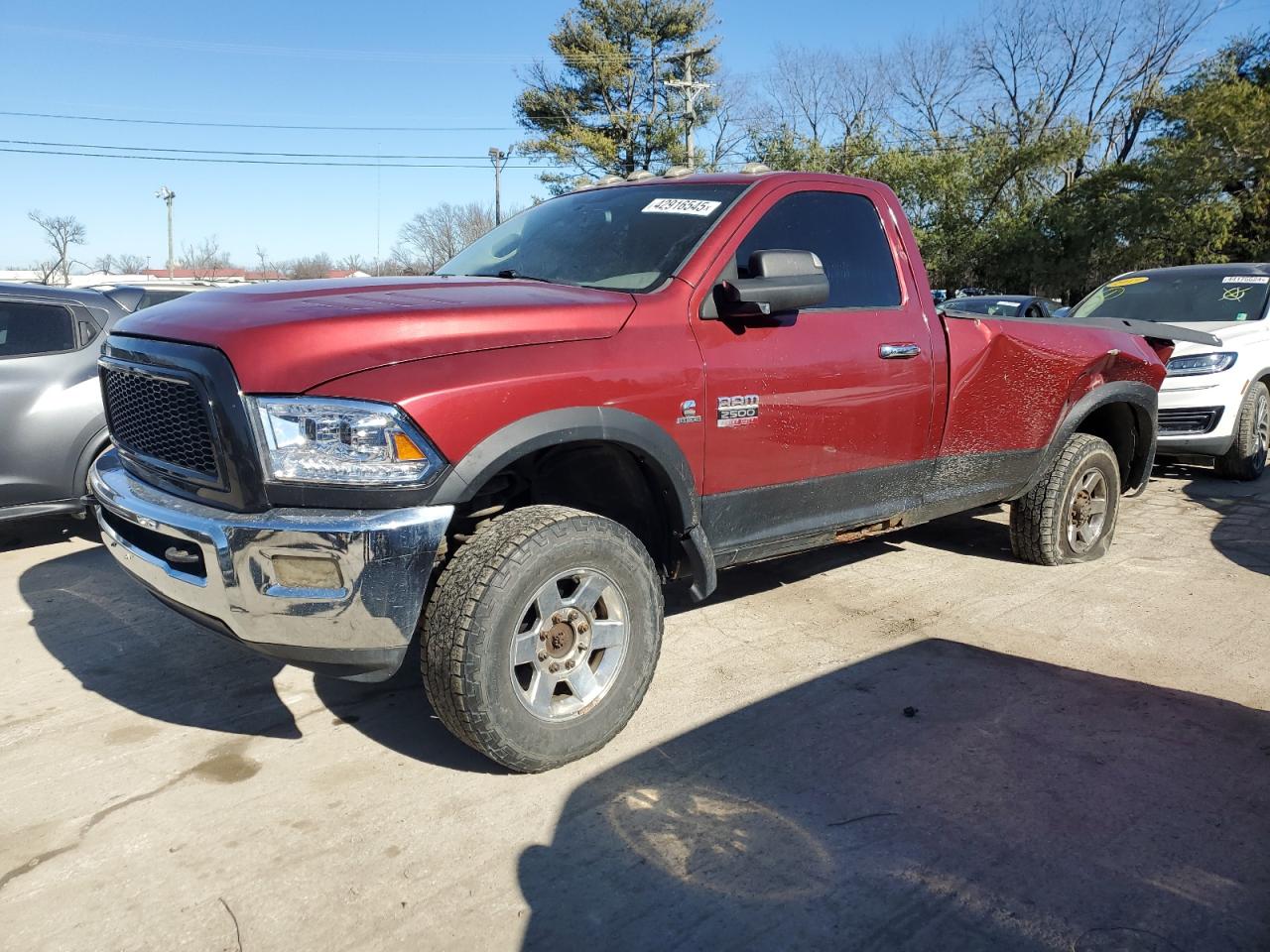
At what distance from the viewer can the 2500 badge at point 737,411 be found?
333 centimetres

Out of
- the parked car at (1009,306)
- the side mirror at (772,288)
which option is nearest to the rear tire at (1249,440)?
the parked car at (1009,306)

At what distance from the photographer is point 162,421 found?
9.47 feet

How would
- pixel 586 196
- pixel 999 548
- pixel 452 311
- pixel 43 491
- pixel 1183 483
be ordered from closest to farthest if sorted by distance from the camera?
1. pixel 452 311
2. pixel 586 196
3. pixel 43 491
4. pixel 999 548
5. pixel 1183 483

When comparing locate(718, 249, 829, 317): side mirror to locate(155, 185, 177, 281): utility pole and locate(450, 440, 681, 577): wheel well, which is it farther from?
locate(155, 185, 177, 281): utility pole

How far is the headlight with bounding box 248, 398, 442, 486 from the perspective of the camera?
2.53m

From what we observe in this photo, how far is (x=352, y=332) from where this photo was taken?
2625 millimetres

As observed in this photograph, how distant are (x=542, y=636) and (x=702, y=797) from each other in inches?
27.6

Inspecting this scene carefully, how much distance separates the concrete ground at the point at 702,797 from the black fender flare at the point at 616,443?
2.16 feet

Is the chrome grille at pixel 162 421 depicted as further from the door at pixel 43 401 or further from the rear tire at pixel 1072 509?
the rear tire at pixel 1072 509

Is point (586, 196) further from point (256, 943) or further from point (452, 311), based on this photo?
point (256, 943)

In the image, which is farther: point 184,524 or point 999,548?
point 999,548

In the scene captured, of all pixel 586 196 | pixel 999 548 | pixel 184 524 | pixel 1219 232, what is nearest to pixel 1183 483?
pixel 999 548

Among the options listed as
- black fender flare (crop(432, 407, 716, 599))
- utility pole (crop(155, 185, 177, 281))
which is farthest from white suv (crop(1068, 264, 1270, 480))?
utility pole (crop(155, 185, 177, 281))

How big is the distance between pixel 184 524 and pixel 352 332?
2.40ft
